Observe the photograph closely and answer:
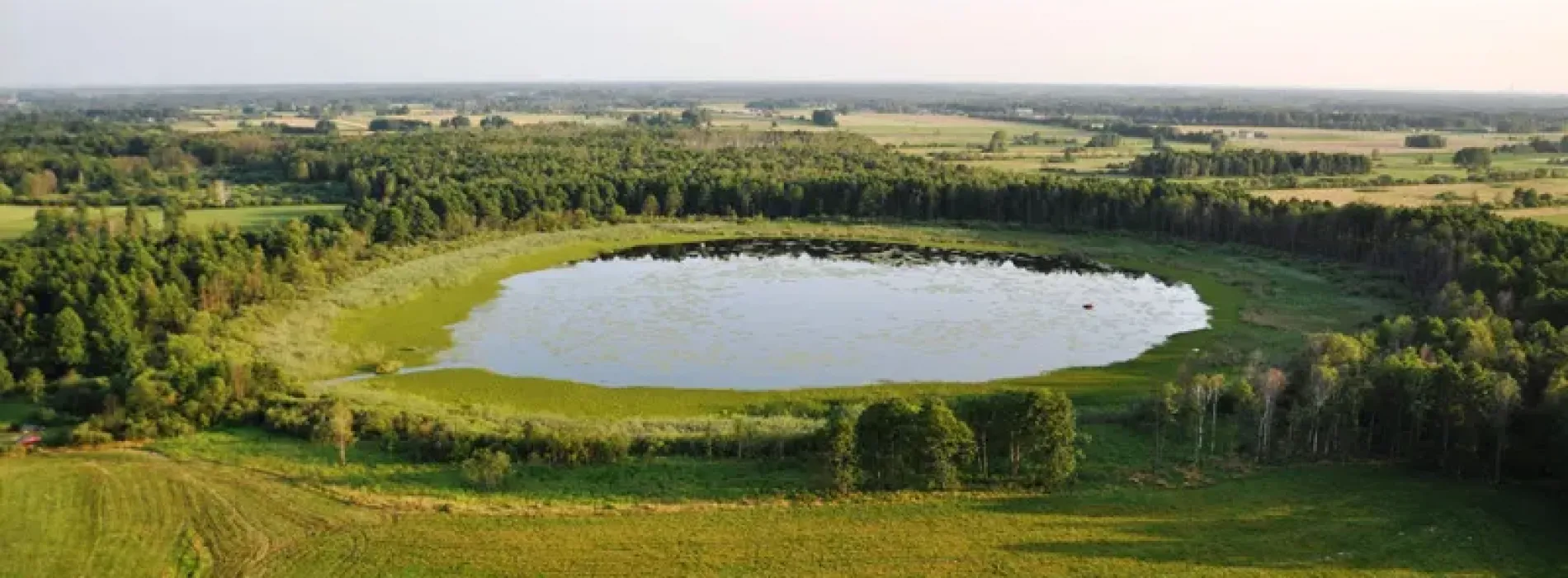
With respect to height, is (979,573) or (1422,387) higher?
(1422,387)

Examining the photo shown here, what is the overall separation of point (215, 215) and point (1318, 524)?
311 ft

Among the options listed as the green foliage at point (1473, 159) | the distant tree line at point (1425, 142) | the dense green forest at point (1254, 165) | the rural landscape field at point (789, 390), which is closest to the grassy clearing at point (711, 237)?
the rural landscape field at point (789, 390)

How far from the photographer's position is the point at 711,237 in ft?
309

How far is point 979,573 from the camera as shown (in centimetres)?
2834

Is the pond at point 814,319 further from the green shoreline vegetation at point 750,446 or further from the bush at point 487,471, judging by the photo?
the bush at point 487,471

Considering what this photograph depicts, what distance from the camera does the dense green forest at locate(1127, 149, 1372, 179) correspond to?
125 metres

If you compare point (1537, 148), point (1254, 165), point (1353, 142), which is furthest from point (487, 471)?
point (1353, 142)

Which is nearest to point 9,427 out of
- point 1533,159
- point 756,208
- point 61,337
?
point 61,337

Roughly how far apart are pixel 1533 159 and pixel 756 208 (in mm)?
102170

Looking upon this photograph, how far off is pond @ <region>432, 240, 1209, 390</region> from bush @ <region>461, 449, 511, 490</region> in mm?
13581

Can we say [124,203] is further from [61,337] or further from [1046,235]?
[1046,235]

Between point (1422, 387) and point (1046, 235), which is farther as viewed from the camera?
point (1046, 235)

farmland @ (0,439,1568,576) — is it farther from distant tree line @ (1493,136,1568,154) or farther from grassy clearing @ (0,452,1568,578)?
distant tree line @ (1493,136,1568,154)

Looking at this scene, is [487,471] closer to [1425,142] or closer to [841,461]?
[841,461]
